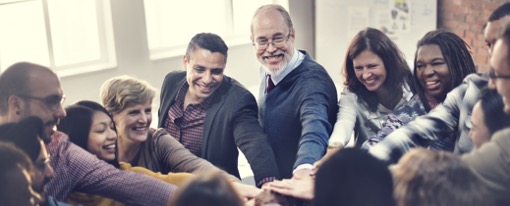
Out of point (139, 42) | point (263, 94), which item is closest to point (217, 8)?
point (139, 42)

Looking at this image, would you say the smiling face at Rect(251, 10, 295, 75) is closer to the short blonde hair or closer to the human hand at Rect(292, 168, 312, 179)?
the short blonde hair

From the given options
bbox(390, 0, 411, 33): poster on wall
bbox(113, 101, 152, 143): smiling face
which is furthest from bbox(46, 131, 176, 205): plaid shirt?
bbox(390, 0, 411, 33): poster on wall

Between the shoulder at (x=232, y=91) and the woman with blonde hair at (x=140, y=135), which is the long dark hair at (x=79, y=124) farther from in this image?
the shoulder at (x=232, y=91)

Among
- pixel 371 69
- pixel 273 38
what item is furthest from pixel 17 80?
pixel 371 69

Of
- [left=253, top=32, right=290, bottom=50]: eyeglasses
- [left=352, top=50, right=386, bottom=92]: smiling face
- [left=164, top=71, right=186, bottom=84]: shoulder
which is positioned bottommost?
[left=164, top=71, right=186, bottom=84]: shoulder

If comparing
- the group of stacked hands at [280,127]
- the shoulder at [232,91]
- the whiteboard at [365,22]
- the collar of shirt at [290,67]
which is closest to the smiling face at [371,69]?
the group of stacked hands at [280,127]

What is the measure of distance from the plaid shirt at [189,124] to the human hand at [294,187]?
53 centimetres

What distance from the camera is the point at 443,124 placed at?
2.26 m

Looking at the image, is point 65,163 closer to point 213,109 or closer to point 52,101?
point 52,101

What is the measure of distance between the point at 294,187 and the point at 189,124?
0.68 metres

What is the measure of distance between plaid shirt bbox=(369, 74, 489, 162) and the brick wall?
311 centimetres

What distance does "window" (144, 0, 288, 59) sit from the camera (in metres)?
5.95

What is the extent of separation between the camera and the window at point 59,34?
5.23 metres

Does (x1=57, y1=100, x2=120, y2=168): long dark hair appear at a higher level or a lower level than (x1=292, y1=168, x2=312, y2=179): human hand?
higher
